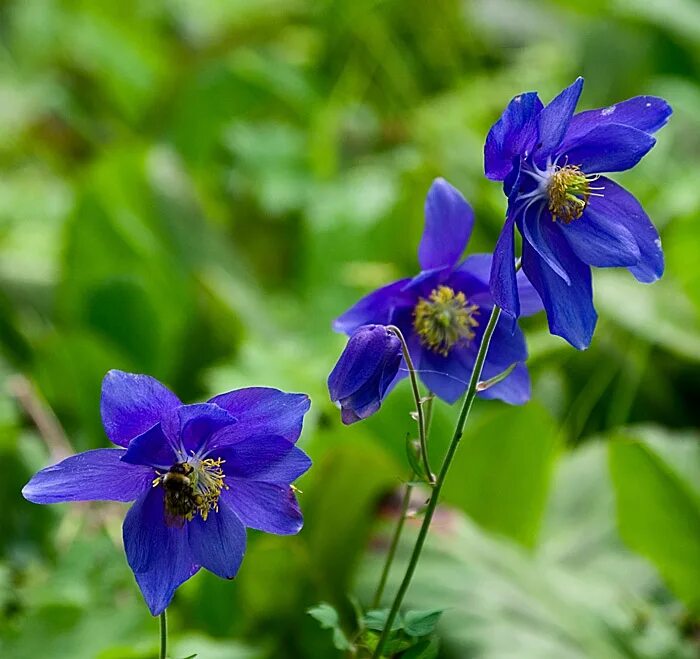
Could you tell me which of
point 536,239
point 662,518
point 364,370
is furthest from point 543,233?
point 662,518

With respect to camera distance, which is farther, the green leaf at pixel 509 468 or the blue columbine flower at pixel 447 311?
the green leaf at pixel 509 468

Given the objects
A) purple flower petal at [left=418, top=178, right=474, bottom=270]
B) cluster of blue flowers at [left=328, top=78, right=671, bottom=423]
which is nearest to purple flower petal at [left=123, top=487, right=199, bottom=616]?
cluster of blue flowers at [left=328, top=78, right=671, bottom=423]

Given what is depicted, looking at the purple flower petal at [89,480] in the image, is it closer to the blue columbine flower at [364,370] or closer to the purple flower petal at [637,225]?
the blue columbine flower at [364,370]

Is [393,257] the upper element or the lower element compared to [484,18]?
lower

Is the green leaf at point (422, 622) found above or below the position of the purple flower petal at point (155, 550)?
below

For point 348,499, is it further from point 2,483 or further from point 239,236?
point 239,236

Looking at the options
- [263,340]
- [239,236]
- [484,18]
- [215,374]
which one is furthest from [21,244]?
[484,18]

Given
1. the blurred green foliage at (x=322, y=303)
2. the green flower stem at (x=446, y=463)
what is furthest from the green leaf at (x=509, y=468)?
the green flower stem at (x=446, y=463)

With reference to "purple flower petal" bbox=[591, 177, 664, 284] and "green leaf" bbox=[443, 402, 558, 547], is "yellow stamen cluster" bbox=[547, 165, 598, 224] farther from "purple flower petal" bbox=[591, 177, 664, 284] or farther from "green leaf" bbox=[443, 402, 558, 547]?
"green leaf" bbox=[443, 402, 558, 547]

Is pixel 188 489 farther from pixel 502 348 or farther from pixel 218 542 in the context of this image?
pixel 502 348
